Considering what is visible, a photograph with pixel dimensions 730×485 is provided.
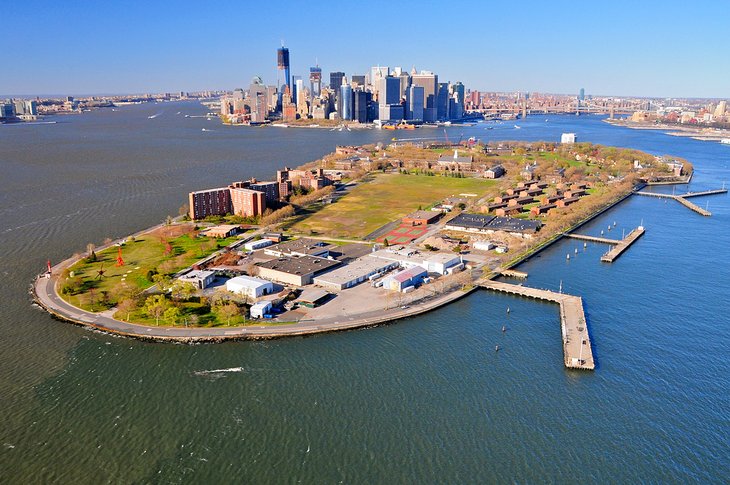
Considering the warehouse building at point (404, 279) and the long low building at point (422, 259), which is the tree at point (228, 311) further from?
the long low building at point (422, 259)

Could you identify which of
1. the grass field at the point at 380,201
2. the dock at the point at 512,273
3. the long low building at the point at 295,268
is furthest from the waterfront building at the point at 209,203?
the dock at the point at 512,273

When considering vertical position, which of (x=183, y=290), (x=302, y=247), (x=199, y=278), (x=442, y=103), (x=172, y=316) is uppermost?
(x=442, y=103)

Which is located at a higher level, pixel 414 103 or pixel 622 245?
pixel 414 103

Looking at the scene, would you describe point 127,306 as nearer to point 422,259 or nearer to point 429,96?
point 422,259

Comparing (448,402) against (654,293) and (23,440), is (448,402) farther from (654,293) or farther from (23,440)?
(654,293)

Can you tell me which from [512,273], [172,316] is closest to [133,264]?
[172,316]

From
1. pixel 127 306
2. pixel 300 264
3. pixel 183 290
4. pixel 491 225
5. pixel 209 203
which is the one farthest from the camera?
pixel 209 203
